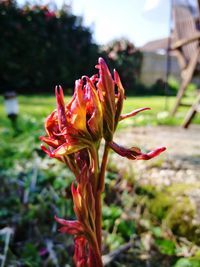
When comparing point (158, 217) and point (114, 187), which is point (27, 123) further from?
point (158, 217)

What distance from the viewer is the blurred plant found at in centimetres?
48

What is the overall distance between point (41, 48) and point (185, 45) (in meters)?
5.93

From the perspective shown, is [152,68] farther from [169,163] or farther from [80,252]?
[80,252]

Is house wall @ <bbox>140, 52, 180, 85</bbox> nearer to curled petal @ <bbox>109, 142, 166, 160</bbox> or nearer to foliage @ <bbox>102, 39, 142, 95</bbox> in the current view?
foliage @ <bbox>102, 39, 142, 95</bbox>

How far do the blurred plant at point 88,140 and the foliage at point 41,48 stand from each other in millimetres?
9193

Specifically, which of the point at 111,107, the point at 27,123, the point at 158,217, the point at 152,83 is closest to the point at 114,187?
the point at 158,217

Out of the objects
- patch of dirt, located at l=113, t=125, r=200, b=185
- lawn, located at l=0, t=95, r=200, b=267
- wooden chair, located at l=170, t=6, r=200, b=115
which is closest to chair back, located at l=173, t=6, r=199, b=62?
wooden chair, located at l=170, t=6, r=200, b=115

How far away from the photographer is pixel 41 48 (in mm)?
10008

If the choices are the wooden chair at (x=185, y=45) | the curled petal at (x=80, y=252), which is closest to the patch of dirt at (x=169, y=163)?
the curled petal at (x=80, y=252)

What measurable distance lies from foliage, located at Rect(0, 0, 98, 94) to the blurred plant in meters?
9.19

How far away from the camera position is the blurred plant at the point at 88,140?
48 centimetres

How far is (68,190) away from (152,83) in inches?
409

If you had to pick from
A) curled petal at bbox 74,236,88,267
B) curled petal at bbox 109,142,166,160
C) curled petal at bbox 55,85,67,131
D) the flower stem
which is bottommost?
curled petal at bbox 74,236,88,267

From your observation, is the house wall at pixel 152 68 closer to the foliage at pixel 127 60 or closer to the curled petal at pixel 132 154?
the foliage at pixel 127 60
